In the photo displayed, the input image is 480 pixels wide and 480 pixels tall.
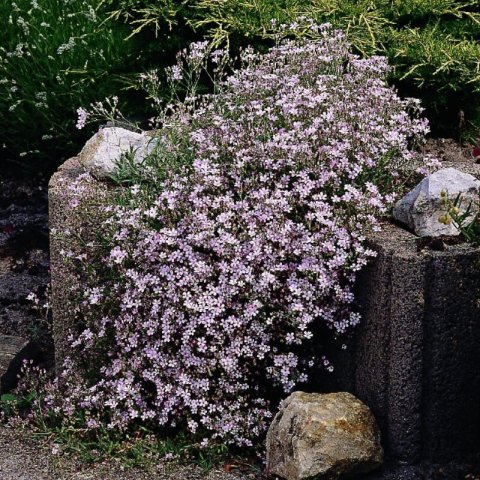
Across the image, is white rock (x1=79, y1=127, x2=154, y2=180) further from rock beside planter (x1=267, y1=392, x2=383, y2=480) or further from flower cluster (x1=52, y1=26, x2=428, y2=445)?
rock beside planter (x1=267, y1=392, x2=383, y2=480)

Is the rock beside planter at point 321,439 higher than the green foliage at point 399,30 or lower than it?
lower

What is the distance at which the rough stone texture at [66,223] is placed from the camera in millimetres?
4051

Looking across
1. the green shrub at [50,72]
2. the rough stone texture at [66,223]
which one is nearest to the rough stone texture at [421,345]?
the rough stone texture at [66,223]

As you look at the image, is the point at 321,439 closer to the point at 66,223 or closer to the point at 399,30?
the point at 66,223

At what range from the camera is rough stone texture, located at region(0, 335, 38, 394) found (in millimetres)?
4473

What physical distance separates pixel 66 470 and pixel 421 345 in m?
1.44

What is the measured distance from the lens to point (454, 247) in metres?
3.51


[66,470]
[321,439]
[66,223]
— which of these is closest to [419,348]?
[321,439]

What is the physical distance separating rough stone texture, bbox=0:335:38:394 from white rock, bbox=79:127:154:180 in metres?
0.93

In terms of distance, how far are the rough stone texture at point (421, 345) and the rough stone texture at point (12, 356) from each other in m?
1.70

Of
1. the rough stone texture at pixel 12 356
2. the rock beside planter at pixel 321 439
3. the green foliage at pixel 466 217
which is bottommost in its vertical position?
the rough stone texture at pixel 12 356

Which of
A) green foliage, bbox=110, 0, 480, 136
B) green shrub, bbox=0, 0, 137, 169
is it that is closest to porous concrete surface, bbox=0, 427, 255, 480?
green foliage, bbox=110, 0, 480, 136

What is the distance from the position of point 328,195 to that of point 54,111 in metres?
2.87

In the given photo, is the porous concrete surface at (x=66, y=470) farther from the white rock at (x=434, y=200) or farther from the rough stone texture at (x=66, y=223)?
the white rock at (x=434, y=200)
